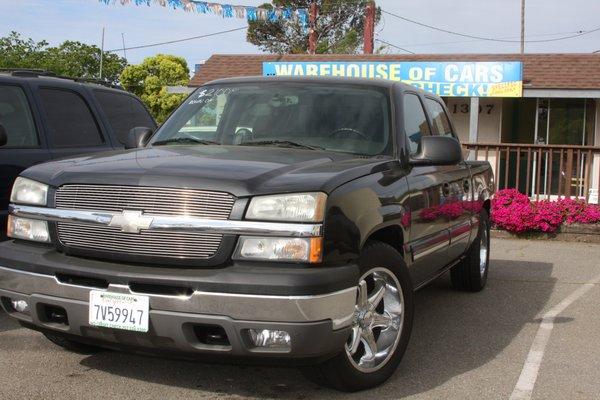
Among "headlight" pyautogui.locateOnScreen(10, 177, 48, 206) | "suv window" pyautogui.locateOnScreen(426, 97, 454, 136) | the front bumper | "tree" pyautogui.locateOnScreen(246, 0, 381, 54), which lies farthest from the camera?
"tree" pyautogui.locateOnScreen(246, 0, 381, 54)

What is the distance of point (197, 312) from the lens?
3.36 m

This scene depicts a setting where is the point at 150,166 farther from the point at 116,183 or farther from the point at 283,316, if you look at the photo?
the point at 283,316

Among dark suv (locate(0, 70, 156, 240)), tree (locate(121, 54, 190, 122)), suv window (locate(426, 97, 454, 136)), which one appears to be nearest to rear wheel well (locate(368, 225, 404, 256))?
suv window (locate(426, 97, 454, 136))

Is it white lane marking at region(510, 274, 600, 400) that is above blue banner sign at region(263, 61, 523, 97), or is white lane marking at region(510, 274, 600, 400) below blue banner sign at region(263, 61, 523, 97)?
below

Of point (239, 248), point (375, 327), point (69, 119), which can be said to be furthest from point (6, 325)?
point (375, 327)

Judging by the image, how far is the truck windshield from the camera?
464 centimetres

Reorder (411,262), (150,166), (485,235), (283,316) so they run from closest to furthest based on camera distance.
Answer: (283,316) < (150,166) < (411,262) < (485,235)

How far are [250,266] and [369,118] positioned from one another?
173cm

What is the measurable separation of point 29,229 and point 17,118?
2157 millimetres

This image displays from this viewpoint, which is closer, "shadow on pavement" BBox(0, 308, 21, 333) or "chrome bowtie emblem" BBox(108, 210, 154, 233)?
"chrome bowtie emblem" BBox(108, 210, 154, 233)

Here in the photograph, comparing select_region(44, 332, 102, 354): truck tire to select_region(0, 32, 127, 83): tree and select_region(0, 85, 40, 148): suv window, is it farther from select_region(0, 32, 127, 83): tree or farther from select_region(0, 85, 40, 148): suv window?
select_region(0, 32, 127, 83): tree

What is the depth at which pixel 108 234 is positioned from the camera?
3654mm

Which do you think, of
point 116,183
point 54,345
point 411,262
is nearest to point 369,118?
point 411,262

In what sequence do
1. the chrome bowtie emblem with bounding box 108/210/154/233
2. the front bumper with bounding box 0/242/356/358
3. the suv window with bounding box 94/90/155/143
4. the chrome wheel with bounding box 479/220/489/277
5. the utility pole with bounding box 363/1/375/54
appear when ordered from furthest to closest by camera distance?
the utility pole with bounding box 363/1/375/54 → the chrome wheel with bounding box 479/220/489/277 → the suv window with bounding box 94/90/155/143 → the chrome bowtie emblem with bounding box 108/210/154/233 → the front bumper with bounding box 0/242/356/358
